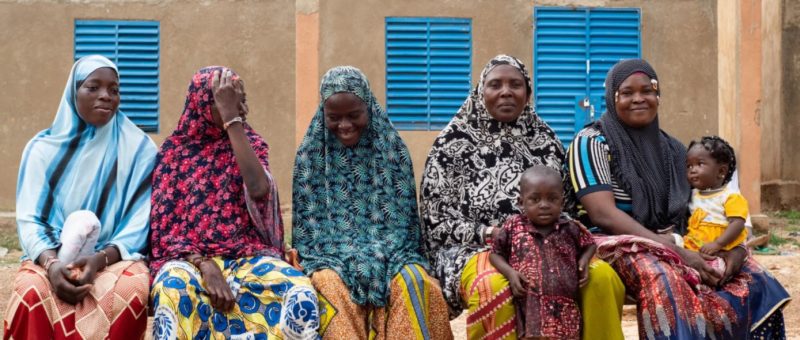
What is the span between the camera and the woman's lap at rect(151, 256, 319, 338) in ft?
13.2

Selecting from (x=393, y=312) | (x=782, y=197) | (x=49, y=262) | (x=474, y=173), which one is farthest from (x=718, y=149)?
(x=782, y=197)

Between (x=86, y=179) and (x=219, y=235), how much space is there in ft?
2.19

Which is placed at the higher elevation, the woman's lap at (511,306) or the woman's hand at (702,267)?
the woman's hand at (702,267)

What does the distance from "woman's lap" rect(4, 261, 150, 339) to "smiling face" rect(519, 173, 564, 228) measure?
5.51 ft

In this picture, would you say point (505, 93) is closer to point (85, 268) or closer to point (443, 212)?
point (443, 212)

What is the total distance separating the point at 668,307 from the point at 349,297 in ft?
4.46

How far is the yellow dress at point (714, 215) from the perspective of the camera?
439 cm

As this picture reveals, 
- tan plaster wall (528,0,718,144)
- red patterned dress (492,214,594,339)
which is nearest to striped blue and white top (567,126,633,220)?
red patterned dress (492,214,594,339)

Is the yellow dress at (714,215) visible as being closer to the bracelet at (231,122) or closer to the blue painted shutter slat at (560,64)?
the bracelet at (231,122)

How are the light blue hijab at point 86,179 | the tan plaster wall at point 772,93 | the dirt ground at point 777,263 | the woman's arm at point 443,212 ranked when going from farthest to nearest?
the tan plaster wall at point 772,93 < the dirt ground at point 777,263 < the woman's arm at point 443,212 < the light blue hijab at point 86,179

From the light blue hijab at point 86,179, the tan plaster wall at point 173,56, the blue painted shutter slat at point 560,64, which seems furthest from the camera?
the tan plaster wall at point 173,56

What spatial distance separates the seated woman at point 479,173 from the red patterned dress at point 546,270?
0.10 m

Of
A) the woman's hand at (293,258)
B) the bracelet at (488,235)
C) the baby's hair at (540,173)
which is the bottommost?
the woman's hand at (293,258)

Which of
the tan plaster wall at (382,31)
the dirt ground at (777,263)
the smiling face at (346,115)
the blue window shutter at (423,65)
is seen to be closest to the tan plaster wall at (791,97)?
the dirt ground at (777,263)
